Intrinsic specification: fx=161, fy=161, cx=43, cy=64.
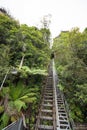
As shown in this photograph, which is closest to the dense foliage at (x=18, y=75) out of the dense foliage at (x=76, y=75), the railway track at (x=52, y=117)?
the railway track at (x=52, y=117)

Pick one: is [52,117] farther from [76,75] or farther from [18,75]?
[76,75]

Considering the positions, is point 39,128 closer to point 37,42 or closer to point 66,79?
point 66,79

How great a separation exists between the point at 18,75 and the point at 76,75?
550 cm

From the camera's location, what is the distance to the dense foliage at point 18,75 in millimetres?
8250

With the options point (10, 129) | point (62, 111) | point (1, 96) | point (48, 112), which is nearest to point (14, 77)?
point (1, 96)

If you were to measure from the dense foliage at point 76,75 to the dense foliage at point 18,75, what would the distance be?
261 cm

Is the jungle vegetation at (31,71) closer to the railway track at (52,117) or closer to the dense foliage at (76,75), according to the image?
the dense foliage at (76,75)

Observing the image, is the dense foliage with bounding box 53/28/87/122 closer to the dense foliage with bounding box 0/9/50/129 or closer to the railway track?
the railway track

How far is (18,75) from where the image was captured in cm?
1157

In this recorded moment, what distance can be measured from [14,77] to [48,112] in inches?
132

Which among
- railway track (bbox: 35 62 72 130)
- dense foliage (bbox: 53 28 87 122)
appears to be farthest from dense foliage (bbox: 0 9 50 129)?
dense foliage (bbox: 53 28 87 122)

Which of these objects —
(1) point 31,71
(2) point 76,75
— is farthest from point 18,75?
(2) point 76,75

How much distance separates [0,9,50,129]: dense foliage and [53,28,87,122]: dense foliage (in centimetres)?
261

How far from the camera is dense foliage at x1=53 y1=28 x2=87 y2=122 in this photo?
1255 centimetres
